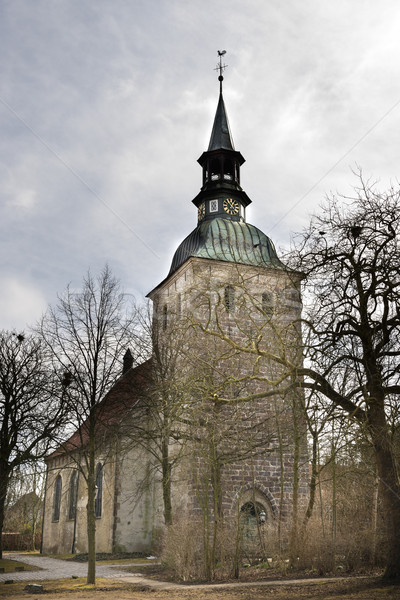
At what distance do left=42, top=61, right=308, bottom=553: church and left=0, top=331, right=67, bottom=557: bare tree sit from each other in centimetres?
226

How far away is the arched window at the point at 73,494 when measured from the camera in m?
31.8

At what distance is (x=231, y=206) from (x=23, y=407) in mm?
15206

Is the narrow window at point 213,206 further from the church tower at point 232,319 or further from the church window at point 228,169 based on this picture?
the church window at point 228,169

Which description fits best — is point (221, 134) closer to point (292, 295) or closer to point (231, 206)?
point (231, 206)

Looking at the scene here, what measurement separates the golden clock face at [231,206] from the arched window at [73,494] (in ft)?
54.6

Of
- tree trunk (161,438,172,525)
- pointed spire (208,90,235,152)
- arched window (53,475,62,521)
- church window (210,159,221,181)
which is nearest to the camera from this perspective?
tree trunk (161,438,172,525)

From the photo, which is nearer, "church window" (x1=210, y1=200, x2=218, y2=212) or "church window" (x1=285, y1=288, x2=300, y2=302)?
"church window" (x1=285, y1=288, x2=300, y2=302)

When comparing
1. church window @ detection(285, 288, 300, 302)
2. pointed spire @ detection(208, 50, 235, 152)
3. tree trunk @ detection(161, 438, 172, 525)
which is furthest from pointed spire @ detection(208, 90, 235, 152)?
church window @ detection(285, 288, 300, 302)

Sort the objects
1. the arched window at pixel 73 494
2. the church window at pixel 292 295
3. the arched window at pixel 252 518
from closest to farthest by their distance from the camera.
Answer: the church window at pixel 292 295
the arched window at pixel 252 518
the arched window at pixel 73 494

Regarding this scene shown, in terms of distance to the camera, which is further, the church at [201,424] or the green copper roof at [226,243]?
the green copper roof at [226,243]

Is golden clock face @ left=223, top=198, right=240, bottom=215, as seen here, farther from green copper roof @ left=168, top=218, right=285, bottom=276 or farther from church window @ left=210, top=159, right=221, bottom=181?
church window @ left=210, top=159, right=221, bottom=181

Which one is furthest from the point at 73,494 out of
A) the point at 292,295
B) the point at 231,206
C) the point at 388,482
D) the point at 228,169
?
the point at 388,482

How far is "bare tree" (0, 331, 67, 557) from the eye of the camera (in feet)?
64.0

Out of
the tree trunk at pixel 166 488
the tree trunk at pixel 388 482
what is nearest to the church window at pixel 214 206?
the tree trunk at pixel 166 488
